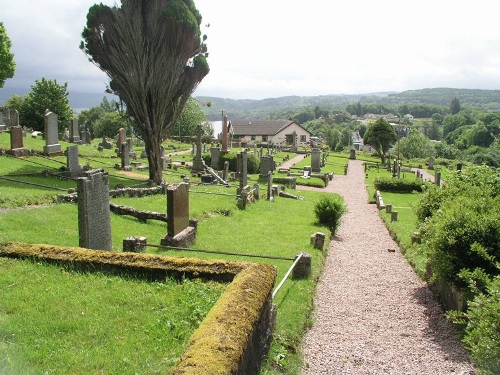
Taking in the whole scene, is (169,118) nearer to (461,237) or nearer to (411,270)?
(411,270)

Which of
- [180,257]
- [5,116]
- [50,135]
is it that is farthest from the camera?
[5,116]

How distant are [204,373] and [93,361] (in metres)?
1.45

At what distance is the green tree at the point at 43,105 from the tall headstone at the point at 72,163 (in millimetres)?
21859

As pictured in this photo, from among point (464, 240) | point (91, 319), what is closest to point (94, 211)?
point (91, 319)

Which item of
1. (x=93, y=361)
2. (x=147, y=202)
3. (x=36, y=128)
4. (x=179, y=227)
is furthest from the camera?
(x=36, y=128)

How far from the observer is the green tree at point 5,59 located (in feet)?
107

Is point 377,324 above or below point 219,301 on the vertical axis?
below

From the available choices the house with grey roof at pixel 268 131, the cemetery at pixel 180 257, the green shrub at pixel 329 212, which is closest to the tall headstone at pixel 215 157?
the cemetery at pixel 180 257

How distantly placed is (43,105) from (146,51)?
73.6 feet

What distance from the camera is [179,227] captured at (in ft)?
37.6

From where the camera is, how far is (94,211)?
30.2ft

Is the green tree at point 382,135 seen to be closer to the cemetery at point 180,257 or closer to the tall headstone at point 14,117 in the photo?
the cemetery at point 180,257

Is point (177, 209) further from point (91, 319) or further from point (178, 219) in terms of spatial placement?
point (91, 319)

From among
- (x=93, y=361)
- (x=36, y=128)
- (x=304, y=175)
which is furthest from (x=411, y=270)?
(x=36, y=128)
